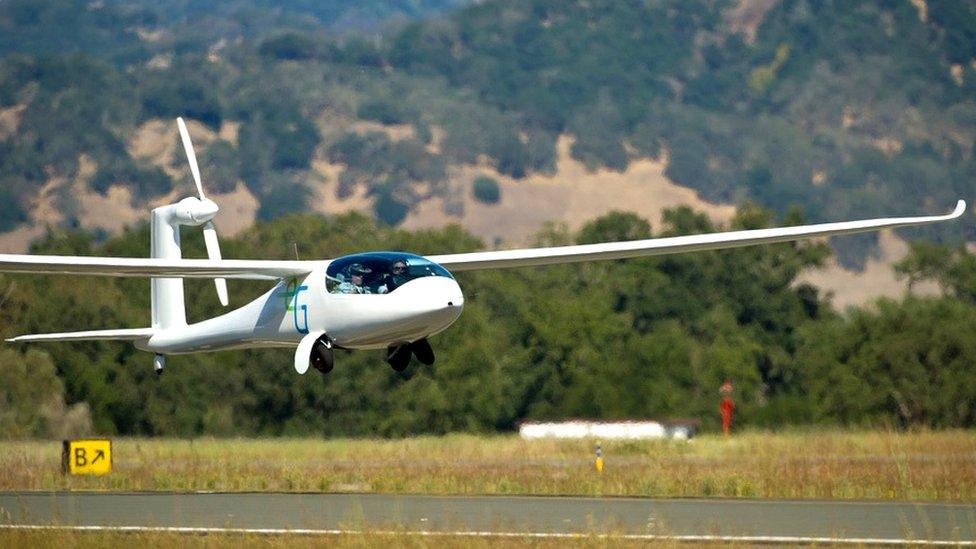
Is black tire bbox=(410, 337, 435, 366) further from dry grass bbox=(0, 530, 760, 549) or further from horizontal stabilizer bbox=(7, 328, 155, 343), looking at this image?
dry grass bbox=(0, 530, 760, 549)

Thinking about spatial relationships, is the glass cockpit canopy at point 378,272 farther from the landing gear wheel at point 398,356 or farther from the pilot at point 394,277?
the landing gear wheel at point 398,356

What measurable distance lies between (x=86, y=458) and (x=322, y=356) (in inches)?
418

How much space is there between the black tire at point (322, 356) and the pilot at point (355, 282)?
1.08 m

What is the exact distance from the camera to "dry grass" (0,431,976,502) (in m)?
32.5

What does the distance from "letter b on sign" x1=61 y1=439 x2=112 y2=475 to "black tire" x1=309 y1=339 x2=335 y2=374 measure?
10220 millimetres

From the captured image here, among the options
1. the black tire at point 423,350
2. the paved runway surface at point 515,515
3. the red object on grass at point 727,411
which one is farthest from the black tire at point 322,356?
the red object on grass at point 727,411

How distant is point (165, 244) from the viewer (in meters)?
36.2

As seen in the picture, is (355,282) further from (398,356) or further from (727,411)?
(727,411)

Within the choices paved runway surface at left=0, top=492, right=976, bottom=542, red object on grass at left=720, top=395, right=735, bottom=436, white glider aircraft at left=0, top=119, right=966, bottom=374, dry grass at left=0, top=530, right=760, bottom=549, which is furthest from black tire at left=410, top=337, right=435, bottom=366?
red object on grass at left=720, top=395, right=735, bottom=436

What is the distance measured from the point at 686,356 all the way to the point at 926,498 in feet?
117

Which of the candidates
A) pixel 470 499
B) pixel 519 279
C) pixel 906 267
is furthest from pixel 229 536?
pixel 906 267

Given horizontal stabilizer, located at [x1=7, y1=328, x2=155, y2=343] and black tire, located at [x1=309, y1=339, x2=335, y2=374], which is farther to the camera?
horizontal stabilizer, located at [x1=7, y1=328, x2=155, y2=343]

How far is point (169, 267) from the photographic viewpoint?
30.8 m

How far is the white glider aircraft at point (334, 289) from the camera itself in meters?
28.5
